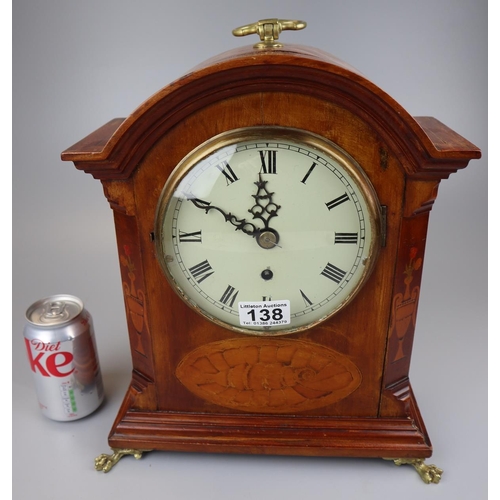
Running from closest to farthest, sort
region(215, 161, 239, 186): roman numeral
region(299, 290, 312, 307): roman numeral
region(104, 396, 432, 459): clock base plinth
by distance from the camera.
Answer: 1. region(215, 161, 239, 186): roman numeral
2. region(299, 290, 312, 307): roman numeral
3. region(104, 396, 432, 459): clock base plinth

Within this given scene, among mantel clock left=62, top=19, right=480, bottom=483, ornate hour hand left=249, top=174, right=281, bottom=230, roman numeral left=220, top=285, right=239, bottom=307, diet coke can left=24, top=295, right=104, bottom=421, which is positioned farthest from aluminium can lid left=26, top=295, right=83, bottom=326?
ornate hour hand left=249, top=174, right=281, bottom=230

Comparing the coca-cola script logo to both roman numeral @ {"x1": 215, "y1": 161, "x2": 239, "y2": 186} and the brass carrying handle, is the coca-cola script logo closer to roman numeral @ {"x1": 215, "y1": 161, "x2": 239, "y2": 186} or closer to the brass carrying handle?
roman numeral @ {"x1": 215, "y1": 161, "x2": 239, "y2": 186}

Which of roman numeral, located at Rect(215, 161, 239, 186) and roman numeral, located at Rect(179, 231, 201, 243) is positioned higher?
roman numeral, located at Rect(215, 161, 239, 186)

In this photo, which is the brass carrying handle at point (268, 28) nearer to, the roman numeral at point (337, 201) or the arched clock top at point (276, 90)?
the arched clock top at point (276, 90)

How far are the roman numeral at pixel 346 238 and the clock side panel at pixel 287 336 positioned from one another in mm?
67

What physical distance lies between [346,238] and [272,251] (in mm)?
161

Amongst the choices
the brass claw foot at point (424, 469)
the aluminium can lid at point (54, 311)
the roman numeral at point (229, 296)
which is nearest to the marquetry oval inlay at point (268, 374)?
the roman numeral at point (229, 296)

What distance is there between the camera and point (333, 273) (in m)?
1.38

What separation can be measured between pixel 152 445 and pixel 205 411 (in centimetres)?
15

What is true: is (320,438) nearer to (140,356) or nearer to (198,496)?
(198,496)

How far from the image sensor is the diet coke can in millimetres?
1579

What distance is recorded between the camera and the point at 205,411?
1.57 metres

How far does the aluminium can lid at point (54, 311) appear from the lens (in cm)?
159

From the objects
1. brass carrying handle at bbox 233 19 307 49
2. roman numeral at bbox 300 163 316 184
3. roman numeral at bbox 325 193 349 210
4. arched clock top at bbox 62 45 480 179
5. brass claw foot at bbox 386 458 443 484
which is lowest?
brass claw foot at bbox 386 458 443 484
